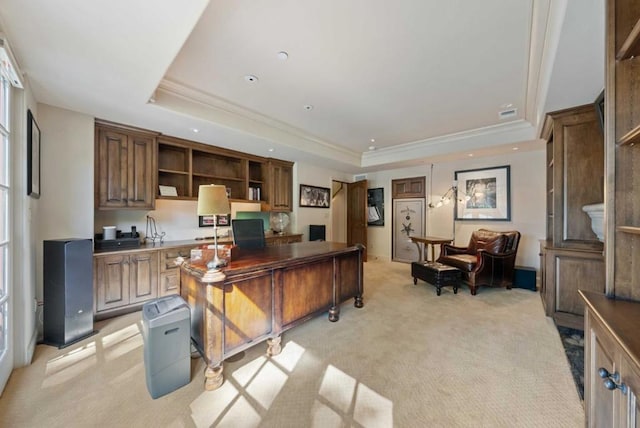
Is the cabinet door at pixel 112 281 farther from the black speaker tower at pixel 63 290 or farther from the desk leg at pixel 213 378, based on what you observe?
the desk leg at pixel 213 378

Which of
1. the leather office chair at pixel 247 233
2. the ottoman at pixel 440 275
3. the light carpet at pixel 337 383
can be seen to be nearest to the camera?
the light carpet at pixel 337 383

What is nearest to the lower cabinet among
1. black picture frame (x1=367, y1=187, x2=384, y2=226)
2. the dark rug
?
the dark rug

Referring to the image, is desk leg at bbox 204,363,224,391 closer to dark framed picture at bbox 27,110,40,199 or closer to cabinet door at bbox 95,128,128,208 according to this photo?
dark framed picture at bbox 27,110,40,199

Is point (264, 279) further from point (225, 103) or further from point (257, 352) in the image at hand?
A: point (225, 103)

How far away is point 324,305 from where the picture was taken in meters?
2.79

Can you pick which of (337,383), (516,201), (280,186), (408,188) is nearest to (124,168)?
(280,186)

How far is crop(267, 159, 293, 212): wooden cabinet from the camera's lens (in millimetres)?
5008

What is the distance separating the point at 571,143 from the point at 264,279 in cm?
374

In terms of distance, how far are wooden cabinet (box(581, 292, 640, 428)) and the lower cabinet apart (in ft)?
6.84

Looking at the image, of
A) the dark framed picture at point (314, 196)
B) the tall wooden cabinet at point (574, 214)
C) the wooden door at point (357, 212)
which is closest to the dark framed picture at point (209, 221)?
the dark framed picture at point (314, 196)

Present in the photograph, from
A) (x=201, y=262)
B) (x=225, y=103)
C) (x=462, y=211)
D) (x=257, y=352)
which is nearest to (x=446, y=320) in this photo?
(x=257, y=352)

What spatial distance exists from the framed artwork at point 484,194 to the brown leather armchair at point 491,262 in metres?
0.89

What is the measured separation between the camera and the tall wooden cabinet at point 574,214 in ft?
8.86

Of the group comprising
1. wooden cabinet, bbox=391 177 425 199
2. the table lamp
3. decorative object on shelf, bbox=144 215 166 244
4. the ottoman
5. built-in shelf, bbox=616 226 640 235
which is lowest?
the ottoman
